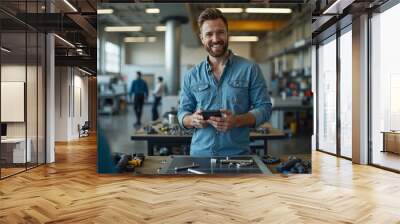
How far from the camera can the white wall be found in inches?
167

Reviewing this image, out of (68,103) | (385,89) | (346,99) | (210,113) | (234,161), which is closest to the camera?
(210,113)

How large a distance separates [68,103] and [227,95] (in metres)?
1.87

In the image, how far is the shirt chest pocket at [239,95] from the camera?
145 inches

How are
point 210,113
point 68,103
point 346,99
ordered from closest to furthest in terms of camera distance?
point 210,113 → point 68,103 → point 346,99

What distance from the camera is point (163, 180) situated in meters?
4.79

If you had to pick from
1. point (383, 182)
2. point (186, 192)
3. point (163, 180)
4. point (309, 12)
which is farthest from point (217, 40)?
point (383, 182)

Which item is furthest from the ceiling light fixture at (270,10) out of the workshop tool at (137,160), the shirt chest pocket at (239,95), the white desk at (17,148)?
the white desk at (17,148)

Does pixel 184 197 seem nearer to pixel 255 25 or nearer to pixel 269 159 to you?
pixel 269 159

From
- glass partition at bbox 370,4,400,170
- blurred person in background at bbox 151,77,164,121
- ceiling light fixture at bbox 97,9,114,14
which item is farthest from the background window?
glass partition at bbox 370,4,400,170

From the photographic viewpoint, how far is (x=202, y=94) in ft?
12.1

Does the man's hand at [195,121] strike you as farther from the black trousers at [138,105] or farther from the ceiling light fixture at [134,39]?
the ceiling light fixture at [134,39]

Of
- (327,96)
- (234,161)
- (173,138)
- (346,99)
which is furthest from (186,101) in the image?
(346,99)

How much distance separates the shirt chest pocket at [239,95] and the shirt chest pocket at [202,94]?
18 cm

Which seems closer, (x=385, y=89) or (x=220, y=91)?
(x=220, y=91)
